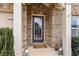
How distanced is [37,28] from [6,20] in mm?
1040

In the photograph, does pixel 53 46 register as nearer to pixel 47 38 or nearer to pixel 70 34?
pixel 47 38

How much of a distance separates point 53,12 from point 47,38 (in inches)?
30.2

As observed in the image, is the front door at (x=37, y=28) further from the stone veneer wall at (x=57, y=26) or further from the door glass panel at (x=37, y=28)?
the stone veneer wall at (x=57, y=26)

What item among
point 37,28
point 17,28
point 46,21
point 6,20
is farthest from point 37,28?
point 6,20

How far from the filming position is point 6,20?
14.2 feet

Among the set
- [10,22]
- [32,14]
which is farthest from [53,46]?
[10,22]

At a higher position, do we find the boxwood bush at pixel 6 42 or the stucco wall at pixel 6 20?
the stucco wall at pixel 6 20

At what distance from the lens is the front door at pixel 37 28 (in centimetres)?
493

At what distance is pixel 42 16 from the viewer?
512 cm

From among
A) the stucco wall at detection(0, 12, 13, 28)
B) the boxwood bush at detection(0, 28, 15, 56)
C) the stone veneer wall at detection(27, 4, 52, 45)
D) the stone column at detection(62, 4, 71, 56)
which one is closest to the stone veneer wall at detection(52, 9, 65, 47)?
the stone veneer wall at detection(27, 4, 52, 45)

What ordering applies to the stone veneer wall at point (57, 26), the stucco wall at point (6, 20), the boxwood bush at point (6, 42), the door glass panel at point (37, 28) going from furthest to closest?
1. the stone veneer wall at point (57, 26)
2. the door glass panel at point (37, 28)
3. the stucco wall at point (6, 20)
4. the boxwood bush at point (6, 42)

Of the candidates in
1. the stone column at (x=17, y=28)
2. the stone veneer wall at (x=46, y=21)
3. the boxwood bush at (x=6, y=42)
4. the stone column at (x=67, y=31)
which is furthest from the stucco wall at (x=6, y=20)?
the stone column at (x=67, y=31)

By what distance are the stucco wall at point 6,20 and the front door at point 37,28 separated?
871 mm

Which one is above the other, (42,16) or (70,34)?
(42,16)
